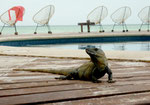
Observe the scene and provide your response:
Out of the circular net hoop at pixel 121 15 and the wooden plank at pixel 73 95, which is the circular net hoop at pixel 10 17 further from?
the wooden plank at pixel 73 95

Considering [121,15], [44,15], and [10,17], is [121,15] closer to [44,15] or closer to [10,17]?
[44,15]

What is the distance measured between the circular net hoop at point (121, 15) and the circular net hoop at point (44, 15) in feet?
18.6

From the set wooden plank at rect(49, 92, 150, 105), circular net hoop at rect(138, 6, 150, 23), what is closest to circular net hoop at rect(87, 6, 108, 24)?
circular net hoop at rect(138, 6, 150, 23)

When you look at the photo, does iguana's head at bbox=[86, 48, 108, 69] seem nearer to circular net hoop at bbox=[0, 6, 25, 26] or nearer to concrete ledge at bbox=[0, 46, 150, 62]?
concrete ledge at bbox=[0, 46, 150, 62]

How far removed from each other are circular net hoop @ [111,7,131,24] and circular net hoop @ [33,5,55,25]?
223 inches

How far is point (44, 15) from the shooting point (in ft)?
51.8

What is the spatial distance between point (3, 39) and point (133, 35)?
8.56 metres

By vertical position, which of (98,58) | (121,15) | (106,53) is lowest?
(106,53)

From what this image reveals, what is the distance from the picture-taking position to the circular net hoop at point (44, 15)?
51.0 feet

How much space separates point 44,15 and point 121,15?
700cm

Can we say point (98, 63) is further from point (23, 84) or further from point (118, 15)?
point (118, 15)

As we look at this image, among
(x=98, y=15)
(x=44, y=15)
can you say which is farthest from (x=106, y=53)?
(x=98, y=15)

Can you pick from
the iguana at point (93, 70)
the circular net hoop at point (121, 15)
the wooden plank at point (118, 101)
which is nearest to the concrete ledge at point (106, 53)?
the iguana at point (93, 70)

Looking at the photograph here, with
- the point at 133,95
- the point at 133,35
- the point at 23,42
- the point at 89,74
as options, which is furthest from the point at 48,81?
the point at 133,35
